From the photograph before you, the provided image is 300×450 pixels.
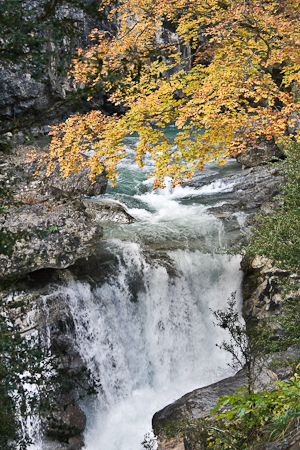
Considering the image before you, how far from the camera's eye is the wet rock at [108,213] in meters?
10.1

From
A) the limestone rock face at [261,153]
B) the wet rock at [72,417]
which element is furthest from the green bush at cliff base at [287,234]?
the limestone rock face at [261,153]

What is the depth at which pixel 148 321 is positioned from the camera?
26.5ft

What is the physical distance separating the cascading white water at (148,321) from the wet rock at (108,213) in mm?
422

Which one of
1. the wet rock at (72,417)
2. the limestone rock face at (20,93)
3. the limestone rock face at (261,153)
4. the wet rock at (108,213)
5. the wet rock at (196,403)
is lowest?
the wet rock at (196,403)

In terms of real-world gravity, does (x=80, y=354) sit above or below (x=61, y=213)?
below

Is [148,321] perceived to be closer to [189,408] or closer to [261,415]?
[189,408]

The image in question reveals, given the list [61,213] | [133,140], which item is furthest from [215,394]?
[133,140]

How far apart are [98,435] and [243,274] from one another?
4728mm

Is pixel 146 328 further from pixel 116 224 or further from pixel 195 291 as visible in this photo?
pixel 116 224

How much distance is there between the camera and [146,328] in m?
8.03

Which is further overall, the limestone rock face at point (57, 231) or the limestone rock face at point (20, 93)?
the limestone rock face at point (20, 93)

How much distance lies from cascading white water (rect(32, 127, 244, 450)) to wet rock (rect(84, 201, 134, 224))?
42 cm

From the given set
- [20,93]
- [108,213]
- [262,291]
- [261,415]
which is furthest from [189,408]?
[20,93]

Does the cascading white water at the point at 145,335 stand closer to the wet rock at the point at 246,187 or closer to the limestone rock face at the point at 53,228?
the limestone rock face at the point at 53,228
